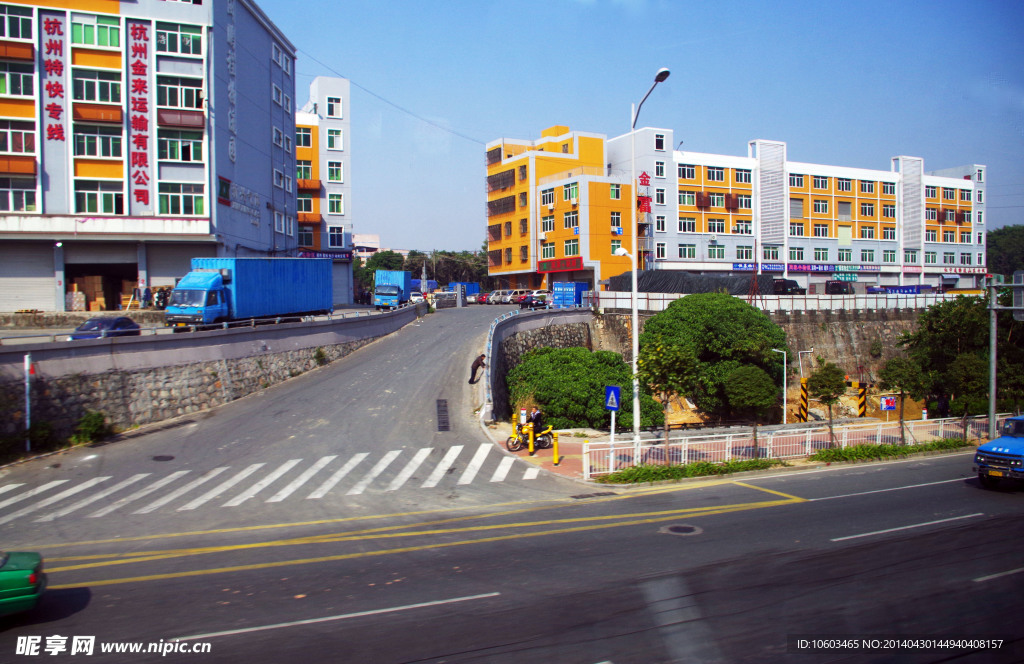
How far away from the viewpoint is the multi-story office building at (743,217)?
7612 centimetres

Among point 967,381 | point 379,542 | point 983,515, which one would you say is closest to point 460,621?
point 379,542

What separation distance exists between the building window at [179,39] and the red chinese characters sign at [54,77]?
5.89 metres

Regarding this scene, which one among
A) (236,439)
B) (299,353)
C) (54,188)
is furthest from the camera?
(54,188)

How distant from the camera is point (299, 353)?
32.2 metres

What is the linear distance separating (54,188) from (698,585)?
4867 cm

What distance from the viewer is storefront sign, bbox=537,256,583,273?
7312cm

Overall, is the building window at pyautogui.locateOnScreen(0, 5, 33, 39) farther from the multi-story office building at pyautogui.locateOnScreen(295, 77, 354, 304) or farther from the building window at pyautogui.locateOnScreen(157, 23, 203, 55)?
the multi-story office building at pyautogui.locateOnScreen(295, 77, 354, 304)

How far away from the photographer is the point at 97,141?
42.6m

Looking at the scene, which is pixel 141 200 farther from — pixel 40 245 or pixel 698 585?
pixel 698 585

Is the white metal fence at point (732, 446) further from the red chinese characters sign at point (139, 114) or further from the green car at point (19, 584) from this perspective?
the red chinese characters sign at point (139, 114)

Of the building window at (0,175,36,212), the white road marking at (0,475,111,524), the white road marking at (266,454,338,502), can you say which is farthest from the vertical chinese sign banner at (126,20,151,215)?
the white road marking at (266,454,338,502)

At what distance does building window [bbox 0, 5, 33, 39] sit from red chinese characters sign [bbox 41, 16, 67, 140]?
95 cm

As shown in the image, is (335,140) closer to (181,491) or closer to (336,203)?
(336,203)

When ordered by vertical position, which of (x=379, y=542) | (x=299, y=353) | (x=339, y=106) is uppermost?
(x=339, y=106)
